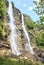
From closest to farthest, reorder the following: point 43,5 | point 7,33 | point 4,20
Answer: point 43,5, point 7,33, point 4,20

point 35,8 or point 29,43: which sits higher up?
point 35,8

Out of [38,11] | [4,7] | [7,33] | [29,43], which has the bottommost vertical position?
[29,43]

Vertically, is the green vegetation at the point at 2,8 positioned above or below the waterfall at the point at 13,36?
above

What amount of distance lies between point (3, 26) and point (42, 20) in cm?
4228

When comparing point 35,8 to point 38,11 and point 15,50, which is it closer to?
point 38,11

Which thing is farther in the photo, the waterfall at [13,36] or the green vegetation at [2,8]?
the green vegetation at [2,8]

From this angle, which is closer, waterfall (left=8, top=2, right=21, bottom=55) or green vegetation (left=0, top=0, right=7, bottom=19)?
waterfall (left=8, top=2, right=21, bottom=55)

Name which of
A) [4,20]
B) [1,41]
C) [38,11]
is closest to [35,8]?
[38,11]

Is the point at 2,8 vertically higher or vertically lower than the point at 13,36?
higher

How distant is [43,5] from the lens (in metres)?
31.3

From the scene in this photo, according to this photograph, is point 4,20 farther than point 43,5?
Yes

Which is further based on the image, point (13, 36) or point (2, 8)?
point (2, 8)

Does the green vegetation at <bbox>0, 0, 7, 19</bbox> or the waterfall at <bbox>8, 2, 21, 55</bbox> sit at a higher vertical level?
the green vegetation at <bbox>0, 0, 7, 19</bbox>

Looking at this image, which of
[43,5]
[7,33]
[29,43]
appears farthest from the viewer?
[29,43]
